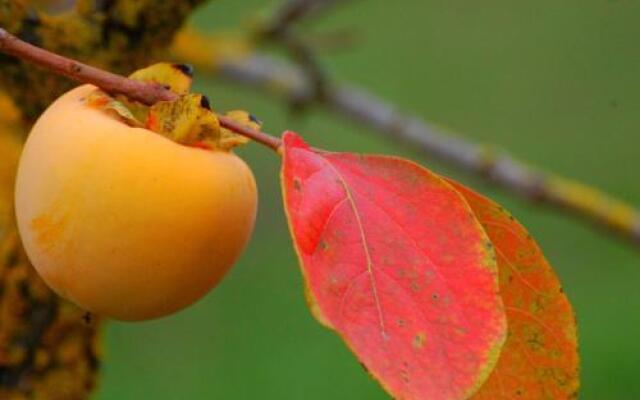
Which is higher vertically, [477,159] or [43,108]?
[43,108]

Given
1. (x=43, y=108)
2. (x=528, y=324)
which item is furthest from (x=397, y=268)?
(x=43, y=108)

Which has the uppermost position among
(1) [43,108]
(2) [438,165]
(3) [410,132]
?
(1) [43,108]

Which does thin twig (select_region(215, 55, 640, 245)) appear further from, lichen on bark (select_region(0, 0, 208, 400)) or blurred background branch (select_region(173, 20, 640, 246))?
lichen on bark (select_region(0, 0, 208, 400))

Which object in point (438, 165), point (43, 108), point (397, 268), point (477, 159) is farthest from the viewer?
point (438, 165)

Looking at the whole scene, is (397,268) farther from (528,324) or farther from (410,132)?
(410,132)

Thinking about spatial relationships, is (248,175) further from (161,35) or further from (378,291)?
(161,35)

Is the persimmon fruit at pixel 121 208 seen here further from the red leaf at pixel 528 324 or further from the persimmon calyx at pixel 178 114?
the red leaf at pixel 528 324

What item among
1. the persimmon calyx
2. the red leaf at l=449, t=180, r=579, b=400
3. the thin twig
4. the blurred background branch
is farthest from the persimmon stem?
the thin twig
